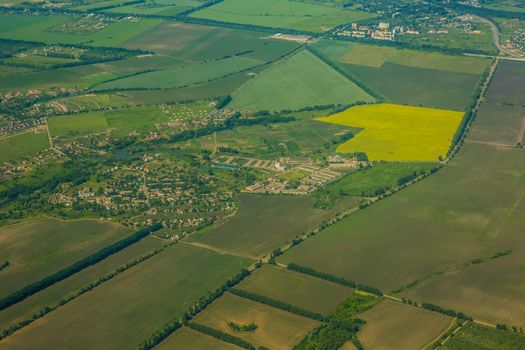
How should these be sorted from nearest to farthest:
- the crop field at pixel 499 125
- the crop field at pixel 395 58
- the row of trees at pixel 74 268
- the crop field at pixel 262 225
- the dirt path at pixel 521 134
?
the row of trees at pixel 74 268
the crop field at pixel 262 225
the dirt path at pixel 521 134
the crop field at pixel 499 125
the crop field at pixel 395 58

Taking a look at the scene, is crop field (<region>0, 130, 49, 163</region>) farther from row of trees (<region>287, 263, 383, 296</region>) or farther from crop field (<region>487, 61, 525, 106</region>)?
crop field (<region>487, 61, 525, 106</region>)

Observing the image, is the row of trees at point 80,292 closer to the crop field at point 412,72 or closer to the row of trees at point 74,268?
the row of trees at point 74,268

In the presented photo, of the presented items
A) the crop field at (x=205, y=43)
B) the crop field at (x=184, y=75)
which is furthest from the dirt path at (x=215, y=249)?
the crop field at (x=205, y=43)

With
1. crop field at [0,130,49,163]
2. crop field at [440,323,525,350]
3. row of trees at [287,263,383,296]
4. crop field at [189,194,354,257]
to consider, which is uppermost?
crop field at [0,130,49,163]

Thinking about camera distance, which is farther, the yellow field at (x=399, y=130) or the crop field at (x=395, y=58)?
the crop field at (x=395, y=58)

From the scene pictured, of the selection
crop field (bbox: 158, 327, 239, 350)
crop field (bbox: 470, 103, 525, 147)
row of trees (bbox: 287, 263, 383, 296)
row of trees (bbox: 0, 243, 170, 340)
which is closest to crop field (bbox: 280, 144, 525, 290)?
row of trees (bbox: 287, 263, 383, 296)

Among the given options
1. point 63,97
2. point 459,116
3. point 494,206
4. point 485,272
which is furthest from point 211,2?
point 485,272
